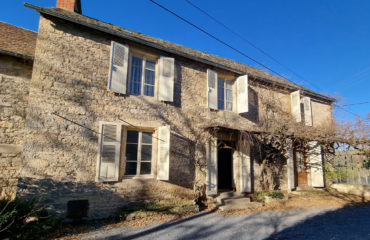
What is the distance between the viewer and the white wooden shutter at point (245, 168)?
307 inches

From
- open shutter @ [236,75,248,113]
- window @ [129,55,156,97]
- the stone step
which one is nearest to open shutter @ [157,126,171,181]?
window @ [129,55,156,97]

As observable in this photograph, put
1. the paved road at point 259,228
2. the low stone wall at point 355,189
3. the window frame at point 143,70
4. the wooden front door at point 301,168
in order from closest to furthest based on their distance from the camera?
1. the paved road at point 259,228
2. the window frame at point 143,70
3. the low stone wall at point 355,189
4. the wooden front door at point 301,168

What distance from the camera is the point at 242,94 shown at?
826cm

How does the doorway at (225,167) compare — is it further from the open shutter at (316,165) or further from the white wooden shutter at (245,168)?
the open shutter at (316,165)

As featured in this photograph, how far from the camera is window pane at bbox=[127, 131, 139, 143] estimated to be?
20.5 feet

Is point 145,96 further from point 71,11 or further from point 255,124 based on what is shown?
point 255,124

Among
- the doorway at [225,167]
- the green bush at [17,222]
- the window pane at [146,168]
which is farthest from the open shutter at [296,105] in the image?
the green bush at [17,222]

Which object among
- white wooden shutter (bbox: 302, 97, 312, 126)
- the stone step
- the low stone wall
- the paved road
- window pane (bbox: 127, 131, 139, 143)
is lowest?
the paved road

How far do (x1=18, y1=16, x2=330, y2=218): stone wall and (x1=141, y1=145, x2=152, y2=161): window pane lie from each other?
65cm

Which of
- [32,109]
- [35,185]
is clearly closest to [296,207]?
[35,185]

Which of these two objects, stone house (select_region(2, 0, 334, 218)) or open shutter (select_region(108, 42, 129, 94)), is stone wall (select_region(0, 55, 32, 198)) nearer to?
stone house (select_region(2, 0, 334, 218))

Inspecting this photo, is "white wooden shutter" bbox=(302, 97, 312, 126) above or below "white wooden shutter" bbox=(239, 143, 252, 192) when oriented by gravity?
above

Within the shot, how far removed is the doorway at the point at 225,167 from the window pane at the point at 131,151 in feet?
11.7

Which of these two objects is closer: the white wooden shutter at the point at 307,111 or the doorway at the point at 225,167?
the doorway at the point at 225,167
